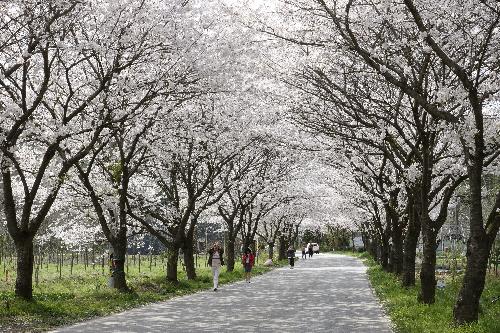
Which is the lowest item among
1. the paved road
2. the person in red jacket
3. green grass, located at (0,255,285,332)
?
the paved road

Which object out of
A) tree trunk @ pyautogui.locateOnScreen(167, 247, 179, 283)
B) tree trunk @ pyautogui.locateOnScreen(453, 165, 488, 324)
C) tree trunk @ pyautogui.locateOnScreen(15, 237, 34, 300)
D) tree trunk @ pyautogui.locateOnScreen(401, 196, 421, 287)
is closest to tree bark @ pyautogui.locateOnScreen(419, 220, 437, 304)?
tree trunk @ pyautogui.locateOnScreen(401, 196, 421, 287)

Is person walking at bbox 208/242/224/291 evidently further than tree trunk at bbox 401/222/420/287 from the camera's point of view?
Yes

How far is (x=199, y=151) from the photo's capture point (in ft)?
80.3

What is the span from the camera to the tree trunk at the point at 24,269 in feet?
48.2

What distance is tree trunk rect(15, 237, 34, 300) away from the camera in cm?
1469

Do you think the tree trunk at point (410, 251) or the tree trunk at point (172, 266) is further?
the tree trunk at point (172, 266)

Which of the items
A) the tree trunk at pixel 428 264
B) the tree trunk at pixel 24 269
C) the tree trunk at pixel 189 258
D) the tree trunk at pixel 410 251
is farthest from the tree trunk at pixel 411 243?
the tree trunk at pixel 24 269

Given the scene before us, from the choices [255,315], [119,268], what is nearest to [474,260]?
[255,315]

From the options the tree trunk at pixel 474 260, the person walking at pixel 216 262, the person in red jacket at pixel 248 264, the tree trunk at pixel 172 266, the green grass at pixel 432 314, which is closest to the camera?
the green grass at pixel 432 314

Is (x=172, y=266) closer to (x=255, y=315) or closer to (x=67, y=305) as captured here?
(x=67, y=305)

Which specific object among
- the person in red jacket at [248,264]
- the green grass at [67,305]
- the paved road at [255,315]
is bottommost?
the paved road at [255,315]

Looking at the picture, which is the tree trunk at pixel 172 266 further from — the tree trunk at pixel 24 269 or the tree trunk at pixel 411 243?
the tree trunk at pixel 24 269

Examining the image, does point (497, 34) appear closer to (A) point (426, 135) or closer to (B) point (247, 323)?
(A) point (426, 135)

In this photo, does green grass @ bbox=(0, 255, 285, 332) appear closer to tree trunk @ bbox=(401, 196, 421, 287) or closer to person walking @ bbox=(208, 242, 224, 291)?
person walking @ bbox=(208, 242, 224, 291)
